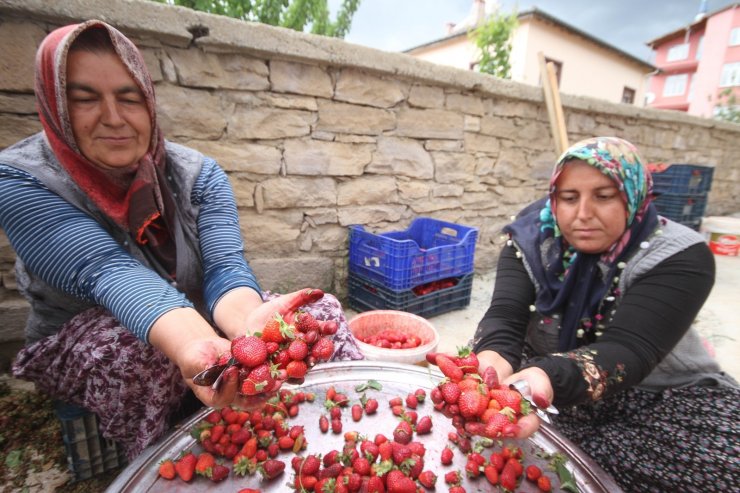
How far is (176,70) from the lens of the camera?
232 cm

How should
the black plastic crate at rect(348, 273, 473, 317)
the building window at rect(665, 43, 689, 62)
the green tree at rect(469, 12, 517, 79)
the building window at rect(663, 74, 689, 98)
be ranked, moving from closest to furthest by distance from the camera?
1. the black plastic crate at rect(348, 273, 473, 317)
2. the green tree at rect(469, 12, 517, 79)
3. the building window at rect(665, 43, 689, 62)
4. the building window at rect(663, 74, 689, 98)

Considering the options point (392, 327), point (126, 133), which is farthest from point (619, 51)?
point (126, 133)

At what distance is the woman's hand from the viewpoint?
1005 millimetres

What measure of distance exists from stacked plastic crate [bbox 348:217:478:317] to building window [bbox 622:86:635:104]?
641 inches

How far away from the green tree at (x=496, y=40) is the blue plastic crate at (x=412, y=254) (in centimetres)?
621

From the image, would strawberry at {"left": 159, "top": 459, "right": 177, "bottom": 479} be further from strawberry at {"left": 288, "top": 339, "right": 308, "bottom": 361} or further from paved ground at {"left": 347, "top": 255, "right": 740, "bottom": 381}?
paved ground at {"left": 347, "top": 255, "right": 740, "bottom": 381}

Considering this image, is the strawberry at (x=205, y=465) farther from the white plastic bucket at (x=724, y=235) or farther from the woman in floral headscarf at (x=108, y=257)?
the white plastic bucket at (x=724, y=235)

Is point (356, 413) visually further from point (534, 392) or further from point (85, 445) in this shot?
point (85, 445)

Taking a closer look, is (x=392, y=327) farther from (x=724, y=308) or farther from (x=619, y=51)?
(x=619, y=51)

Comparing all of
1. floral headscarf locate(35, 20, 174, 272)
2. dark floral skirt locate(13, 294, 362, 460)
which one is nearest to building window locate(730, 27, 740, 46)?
floral headscarf locate(35, 20, 174, 272)

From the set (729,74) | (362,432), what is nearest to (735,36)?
(729,74)

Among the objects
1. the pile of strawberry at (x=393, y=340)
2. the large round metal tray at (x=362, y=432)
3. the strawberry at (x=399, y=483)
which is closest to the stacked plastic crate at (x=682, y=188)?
the pile of strawberry at (x=393, y=340)

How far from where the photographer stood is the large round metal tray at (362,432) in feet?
3.50

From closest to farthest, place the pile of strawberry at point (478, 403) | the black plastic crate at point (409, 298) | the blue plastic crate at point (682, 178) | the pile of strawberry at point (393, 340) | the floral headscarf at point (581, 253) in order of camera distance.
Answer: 1. the pile of strawberry at point (478, 403)
2. the floral headscarf at point (581, 253)
3. the pile of strawberry at point (393, 340)
4. the black plastic crate at point (409, 298)
5. the blue plastic crate at point (682, 178)
